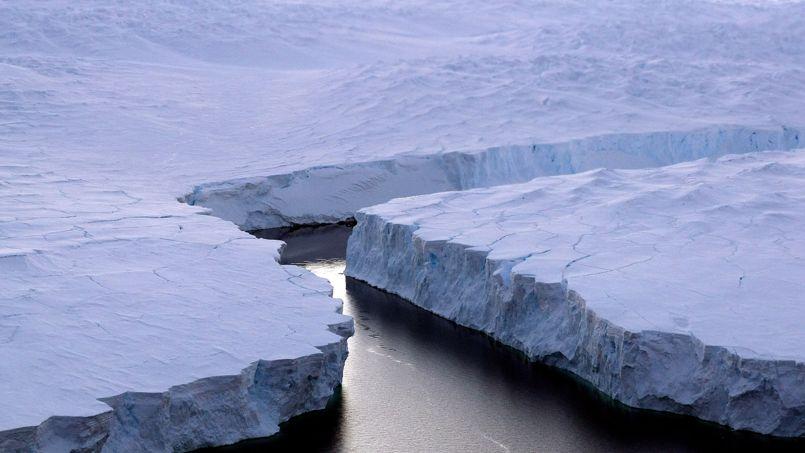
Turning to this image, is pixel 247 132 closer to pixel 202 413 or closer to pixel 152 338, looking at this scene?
pixel 152 338

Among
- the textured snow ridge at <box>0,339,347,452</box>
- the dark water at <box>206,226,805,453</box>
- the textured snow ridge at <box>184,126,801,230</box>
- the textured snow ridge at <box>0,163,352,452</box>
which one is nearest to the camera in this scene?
the textured snow ridge at <box>0,339,347,452</box>

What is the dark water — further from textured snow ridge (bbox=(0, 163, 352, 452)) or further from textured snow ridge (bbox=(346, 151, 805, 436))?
textured snow ridge (bbox=(0, 163, 352, 452))

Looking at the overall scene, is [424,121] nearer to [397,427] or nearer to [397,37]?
[397,427]

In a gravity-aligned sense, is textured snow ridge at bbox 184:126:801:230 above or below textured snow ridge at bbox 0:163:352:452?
below

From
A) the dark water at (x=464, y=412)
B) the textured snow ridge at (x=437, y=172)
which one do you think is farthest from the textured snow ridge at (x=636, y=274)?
the textured snow ridge at (x=437, y=172)

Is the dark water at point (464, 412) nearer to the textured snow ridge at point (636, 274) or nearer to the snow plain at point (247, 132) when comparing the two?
the textured snow ridge at point (636, 274)

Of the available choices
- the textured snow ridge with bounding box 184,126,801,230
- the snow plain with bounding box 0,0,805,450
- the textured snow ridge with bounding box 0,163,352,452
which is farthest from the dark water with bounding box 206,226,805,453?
the textured snow ridge with bounding box 184,126,801,230
